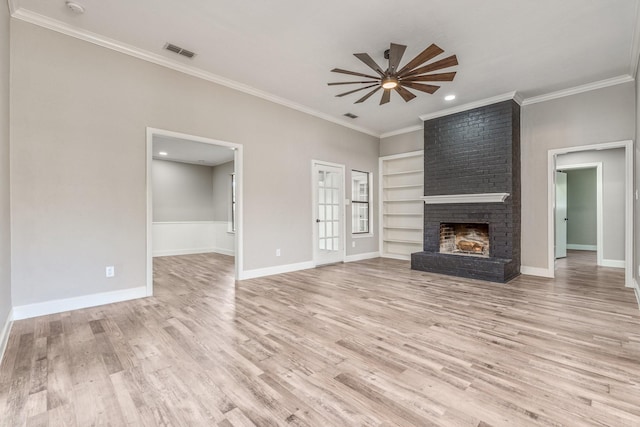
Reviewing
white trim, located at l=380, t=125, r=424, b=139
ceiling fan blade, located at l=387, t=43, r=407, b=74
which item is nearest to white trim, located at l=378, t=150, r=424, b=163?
white trim, located at l=380, t=125, r=424, b=139

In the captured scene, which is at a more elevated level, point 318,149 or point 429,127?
point 429,127

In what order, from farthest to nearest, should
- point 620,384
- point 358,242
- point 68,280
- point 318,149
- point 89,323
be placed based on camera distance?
point 358,242
point 318,149
point 68,280
point 89,323
point 620,384

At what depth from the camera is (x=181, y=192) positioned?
823cm

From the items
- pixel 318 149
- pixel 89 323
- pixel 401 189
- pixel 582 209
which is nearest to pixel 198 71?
pixel 318 149

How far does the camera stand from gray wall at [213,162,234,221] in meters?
8.21

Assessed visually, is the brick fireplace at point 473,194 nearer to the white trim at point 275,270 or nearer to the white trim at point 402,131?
the white trim at point 402,131

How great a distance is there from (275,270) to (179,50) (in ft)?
11.6

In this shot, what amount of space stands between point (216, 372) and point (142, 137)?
121 inches

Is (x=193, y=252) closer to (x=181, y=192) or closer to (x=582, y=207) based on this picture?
(x=181, y=192)

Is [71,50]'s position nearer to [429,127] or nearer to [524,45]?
[524,45]

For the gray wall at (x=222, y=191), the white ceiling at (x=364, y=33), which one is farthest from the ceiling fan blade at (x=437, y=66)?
the gray wall at (x=222, y=191)

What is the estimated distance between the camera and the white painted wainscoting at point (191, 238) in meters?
7.62

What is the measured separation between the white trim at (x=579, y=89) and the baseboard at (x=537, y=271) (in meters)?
2.87

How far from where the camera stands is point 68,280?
3.12m
